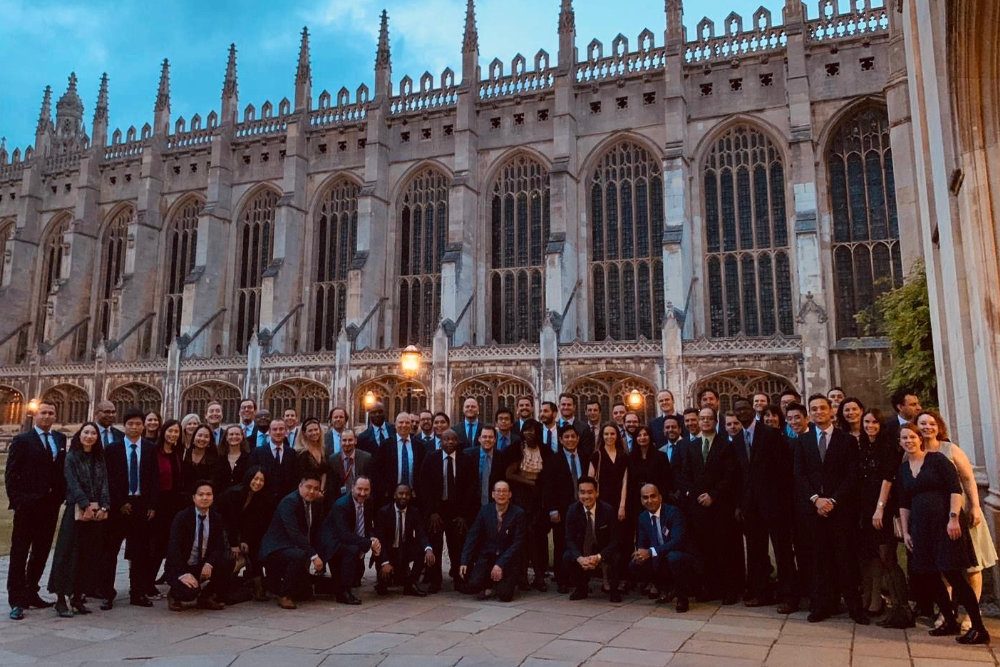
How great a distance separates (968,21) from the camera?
22.9ft

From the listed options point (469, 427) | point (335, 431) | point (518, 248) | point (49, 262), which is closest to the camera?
point (335, 431)

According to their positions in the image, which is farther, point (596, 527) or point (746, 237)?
point (746, 237)

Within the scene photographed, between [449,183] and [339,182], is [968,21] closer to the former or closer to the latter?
[449,183]

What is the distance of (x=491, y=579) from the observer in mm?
7395

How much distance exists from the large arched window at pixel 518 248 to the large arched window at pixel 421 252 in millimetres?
2325

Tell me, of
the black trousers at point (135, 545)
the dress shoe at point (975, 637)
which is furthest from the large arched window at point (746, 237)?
the black trousers at point (135, 545)

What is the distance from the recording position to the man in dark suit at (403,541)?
7.63 metres

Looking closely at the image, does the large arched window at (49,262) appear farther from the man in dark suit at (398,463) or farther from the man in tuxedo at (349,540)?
the man in tuxedo at (349,540)

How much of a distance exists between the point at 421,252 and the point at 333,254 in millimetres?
4210

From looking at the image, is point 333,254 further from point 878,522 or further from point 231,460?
point 878,522

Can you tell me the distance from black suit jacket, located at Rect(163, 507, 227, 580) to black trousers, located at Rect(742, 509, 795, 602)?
→ 490cm

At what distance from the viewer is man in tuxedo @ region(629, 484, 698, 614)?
22.4 feet

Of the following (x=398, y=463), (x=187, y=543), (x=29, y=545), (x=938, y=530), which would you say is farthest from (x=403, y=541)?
(x=938, y=530)

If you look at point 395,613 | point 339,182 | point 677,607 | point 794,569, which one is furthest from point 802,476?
point 339,182
